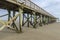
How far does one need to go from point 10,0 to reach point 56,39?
4.42 m

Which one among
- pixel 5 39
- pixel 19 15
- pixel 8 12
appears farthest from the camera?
pixel 8 12

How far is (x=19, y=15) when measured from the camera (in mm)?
15094

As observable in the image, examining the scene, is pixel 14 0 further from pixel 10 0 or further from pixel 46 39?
pixel 46 39

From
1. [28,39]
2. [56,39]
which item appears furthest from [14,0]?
[56,39]

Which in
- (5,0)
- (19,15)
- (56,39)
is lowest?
(56,39)

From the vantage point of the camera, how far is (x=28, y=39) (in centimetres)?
1191

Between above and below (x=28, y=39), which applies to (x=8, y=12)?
above

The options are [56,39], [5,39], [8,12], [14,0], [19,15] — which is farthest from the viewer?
[8,12]

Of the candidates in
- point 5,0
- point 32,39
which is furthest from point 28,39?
point 5,0

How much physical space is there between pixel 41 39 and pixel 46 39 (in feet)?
1.15

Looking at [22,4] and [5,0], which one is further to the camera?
[22,4]

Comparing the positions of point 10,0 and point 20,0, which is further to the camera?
point 20,0

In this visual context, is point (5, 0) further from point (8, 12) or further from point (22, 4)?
point (8, 12)

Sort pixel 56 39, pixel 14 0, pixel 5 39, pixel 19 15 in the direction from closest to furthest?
pixel 5 39 → pixel 56 39 → pixel 14 0 → pixel 19 15
